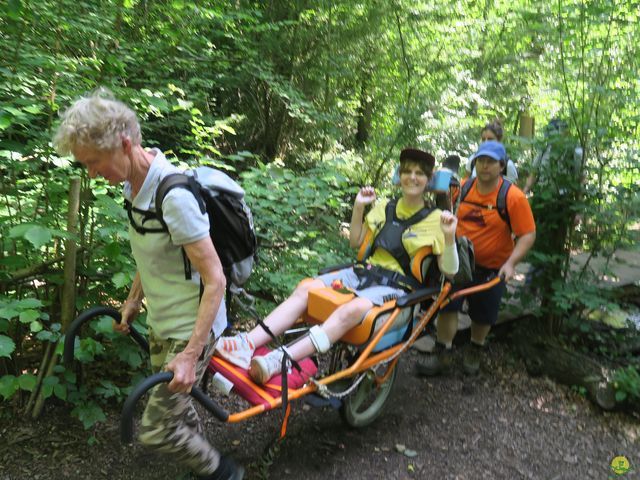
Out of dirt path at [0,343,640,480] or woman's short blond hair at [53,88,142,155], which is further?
dirt path at [0,343,640,480]

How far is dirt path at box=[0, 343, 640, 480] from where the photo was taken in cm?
284

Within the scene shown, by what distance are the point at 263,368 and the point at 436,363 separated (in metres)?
2.22

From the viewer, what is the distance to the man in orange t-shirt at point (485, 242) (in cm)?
369

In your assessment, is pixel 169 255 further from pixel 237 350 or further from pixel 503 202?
pixel 503 202

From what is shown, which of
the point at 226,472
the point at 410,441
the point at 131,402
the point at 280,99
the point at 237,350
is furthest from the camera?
the point at 280,99

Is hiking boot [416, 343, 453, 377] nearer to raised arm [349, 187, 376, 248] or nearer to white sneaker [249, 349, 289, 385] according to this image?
raised arm [349, 187, 376, 248]

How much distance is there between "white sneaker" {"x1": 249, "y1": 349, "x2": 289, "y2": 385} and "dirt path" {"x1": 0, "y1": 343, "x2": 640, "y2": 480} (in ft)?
1.30

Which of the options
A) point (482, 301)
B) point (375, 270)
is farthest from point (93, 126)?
point (482, 301)

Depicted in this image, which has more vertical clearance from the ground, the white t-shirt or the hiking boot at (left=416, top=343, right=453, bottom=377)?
the white t-shirt

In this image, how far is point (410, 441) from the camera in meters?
3.35

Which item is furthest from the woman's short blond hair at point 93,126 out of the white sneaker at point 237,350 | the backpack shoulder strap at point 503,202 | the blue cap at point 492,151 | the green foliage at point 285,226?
the backpack shoulder strap at point 503,202

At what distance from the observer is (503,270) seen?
362 cm

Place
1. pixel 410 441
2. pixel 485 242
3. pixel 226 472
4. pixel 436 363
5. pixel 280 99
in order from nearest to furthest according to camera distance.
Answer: pixel 226 472, pixel 410 441, pixel 485 242, pixel 436 363, pixel 280 99

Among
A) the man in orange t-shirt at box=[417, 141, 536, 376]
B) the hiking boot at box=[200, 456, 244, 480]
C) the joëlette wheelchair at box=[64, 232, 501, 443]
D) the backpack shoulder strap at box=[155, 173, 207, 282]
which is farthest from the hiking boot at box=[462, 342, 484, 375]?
the backpack shoulder strap at box=[155, 173, 207, 282]
